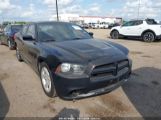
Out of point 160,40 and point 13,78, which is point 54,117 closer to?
point 13,78

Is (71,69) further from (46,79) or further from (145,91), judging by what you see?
(145,91)

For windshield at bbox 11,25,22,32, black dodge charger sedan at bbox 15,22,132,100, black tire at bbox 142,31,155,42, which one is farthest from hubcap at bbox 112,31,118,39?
black dodge charger sedan at bbox 15,22,132,100

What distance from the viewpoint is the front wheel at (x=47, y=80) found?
4122 millimetres

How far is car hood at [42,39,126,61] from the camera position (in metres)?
3.98

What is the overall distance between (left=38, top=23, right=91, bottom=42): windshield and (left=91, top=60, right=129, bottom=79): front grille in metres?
1.64

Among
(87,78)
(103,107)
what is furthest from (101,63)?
(103,107)

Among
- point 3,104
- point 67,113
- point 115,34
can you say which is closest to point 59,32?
point 3,104

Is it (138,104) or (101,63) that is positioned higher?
(101,63)

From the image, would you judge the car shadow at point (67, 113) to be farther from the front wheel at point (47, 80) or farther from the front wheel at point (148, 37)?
the front wheel at point (148, 37)

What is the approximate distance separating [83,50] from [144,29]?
11510 mm

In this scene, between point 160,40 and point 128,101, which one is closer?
point 128,101

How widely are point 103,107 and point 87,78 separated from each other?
735 mm

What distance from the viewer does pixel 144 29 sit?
14.7 metres

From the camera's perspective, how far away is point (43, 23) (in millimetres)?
5711
